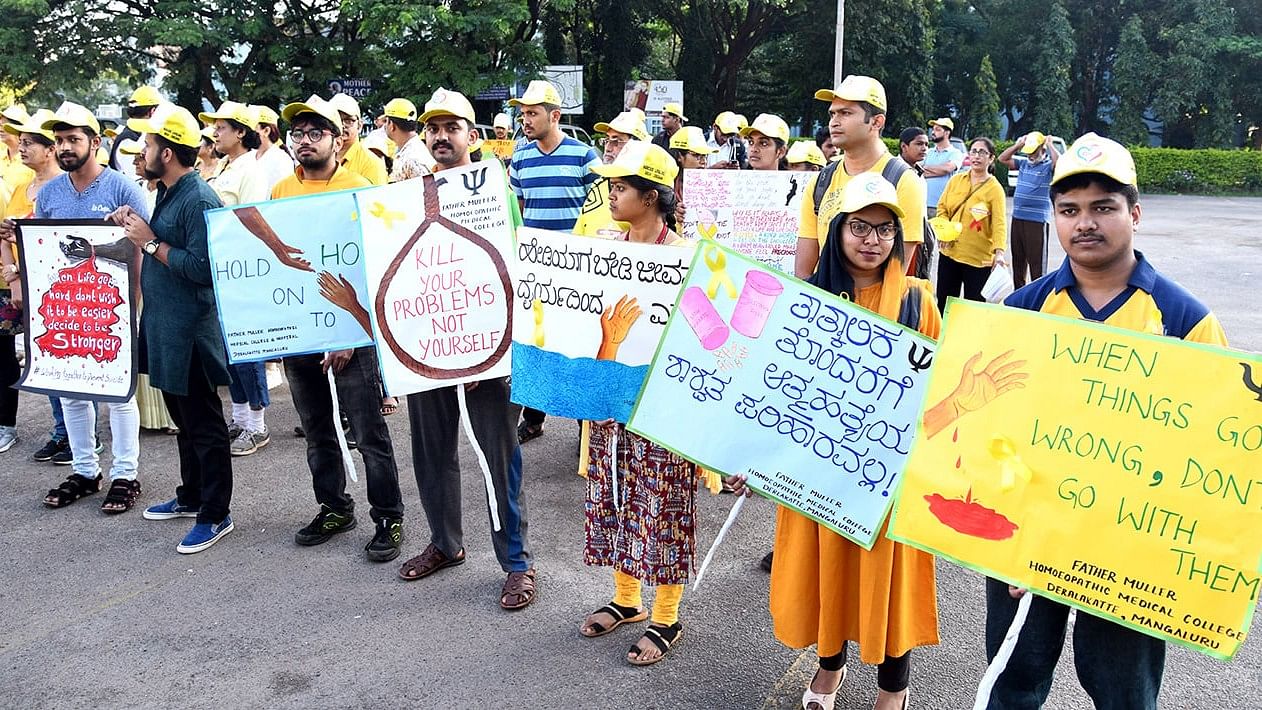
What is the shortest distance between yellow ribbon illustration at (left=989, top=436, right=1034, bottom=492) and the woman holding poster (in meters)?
1.36

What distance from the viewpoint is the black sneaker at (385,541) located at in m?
4.73

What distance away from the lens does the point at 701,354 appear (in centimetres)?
319

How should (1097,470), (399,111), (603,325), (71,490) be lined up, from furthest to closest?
(399,111) → (71,490) → (603,325) → (1097,470)

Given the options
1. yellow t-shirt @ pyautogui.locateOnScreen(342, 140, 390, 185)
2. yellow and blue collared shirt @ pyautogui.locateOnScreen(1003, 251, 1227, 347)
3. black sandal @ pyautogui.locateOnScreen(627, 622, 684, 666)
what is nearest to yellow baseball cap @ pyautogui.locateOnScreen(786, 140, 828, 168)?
yellow t-shirt @ pyautogui.locateOnScreen(342, 140, 390, 185)

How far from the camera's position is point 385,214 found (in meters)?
4.05

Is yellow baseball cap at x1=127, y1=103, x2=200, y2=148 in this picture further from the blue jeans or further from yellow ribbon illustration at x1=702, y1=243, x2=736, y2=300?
the blue jeans

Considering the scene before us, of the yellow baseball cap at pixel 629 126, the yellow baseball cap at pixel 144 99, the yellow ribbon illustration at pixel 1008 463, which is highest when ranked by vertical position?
the yellow baseball cap at pixel 144 99

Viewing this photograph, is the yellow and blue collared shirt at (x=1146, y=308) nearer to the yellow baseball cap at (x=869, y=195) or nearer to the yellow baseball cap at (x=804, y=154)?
the yellow baseball cap at (x=869, y=195)

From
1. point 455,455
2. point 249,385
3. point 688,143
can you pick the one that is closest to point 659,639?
point 455,455

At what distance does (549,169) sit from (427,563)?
289 cm

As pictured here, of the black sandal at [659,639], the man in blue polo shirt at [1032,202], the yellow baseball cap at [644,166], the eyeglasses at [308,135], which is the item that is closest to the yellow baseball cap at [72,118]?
the eyeglasses at [308,135]

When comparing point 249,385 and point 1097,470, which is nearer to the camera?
point 1097,470

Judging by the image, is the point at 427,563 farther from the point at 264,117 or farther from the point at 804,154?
the point at 804,154

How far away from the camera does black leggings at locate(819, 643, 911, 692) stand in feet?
10.5
